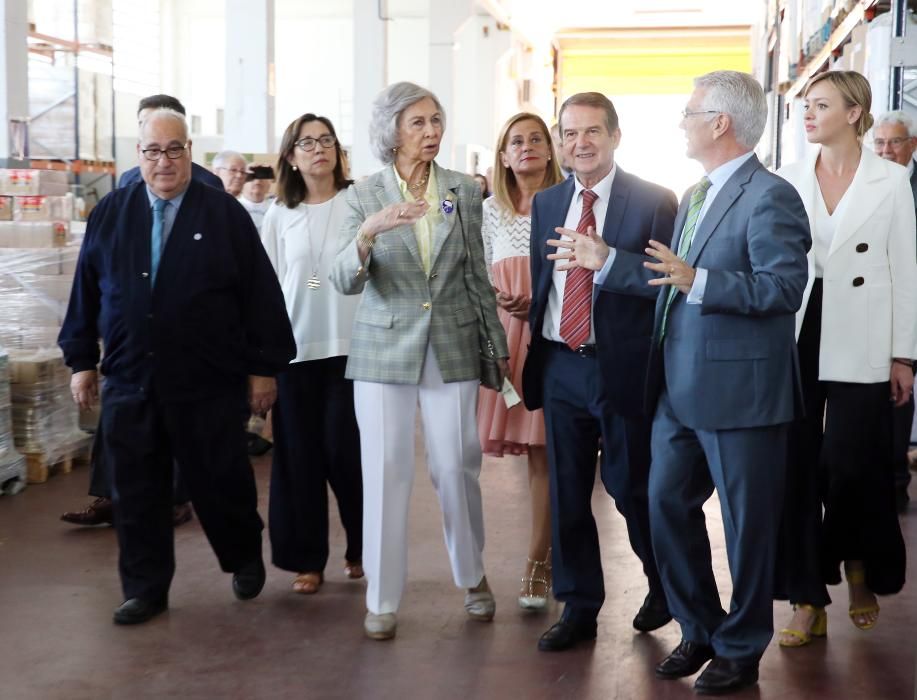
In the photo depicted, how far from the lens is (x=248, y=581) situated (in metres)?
4.23

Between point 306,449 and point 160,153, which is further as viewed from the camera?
point 306,449

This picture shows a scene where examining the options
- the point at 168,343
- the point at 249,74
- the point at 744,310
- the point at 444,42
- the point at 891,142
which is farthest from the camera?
the point at 444,42

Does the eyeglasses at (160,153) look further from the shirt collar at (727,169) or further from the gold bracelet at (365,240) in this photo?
the shirt collar at (727,169)

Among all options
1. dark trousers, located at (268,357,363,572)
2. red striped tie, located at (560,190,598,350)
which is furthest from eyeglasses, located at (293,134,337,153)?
red striped tie, located at (560,190,598,350)

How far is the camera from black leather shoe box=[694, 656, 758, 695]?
10.9 ft

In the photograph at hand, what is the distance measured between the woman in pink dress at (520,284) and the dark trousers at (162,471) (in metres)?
0.88

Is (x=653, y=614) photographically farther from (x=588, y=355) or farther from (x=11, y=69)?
(x=11, y=69)

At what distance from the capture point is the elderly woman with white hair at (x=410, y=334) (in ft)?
12.4

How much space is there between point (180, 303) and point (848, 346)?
210cm

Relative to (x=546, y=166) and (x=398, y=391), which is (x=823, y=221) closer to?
(x=546, y=166)

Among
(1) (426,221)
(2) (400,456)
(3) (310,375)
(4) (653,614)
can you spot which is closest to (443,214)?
(1) (426,221)

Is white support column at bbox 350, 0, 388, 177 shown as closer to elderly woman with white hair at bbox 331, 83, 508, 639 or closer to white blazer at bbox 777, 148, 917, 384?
elderly woman with white hair at bbox 331, 83, 508, 639

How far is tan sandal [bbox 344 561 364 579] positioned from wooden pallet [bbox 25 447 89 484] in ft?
7.77

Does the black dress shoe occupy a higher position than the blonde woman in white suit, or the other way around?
the blonde woman in white suit
